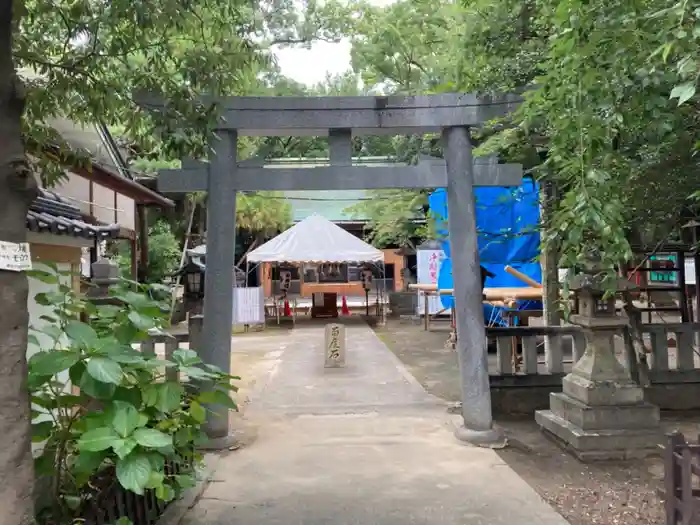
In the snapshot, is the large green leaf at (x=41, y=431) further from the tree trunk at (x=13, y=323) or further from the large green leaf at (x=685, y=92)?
the large green leaf at (x=685, y=92)

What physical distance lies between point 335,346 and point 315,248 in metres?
6.25

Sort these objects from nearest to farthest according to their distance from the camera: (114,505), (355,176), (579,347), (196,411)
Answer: (114,505) < (196,411) < (355,176) < (579,347)

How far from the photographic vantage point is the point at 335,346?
11.8m

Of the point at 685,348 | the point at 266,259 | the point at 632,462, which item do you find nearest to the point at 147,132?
the point at 632,462

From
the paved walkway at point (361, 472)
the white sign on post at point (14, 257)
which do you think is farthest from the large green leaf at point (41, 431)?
the paved walkway at point (361, 472)

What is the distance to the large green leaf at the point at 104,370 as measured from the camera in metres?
3.02

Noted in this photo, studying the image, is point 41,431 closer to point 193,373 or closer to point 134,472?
point 134,472

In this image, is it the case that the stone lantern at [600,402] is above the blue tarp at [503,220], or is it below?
below

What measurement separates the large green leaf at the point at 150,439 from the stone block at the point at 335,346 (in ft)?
→ 28.0

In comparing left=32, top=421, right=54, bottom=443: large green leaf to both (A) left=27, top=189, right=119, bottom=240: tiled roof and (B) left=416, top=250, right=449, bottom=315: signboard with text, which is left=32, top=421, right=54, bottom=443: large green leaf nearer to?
(A) left=27, top=189, right=119, bottom=240: tiled roof

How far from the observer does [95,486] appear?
3826 mm

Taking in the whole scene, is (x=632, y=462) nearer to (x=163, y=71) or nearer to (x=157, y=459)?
(x=157, y=459)

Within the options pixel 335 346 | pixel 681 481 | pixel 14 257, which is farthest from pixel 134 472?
pixel 335 346

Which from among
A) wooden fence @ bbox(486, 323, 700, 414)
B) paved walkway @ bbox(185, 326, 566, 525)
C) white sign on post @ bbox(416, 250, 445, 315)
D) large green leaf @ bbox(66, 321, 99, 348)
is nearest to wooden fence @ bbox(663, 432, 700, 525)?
paved walkway @ bbox(185, 326, 566, 525)
